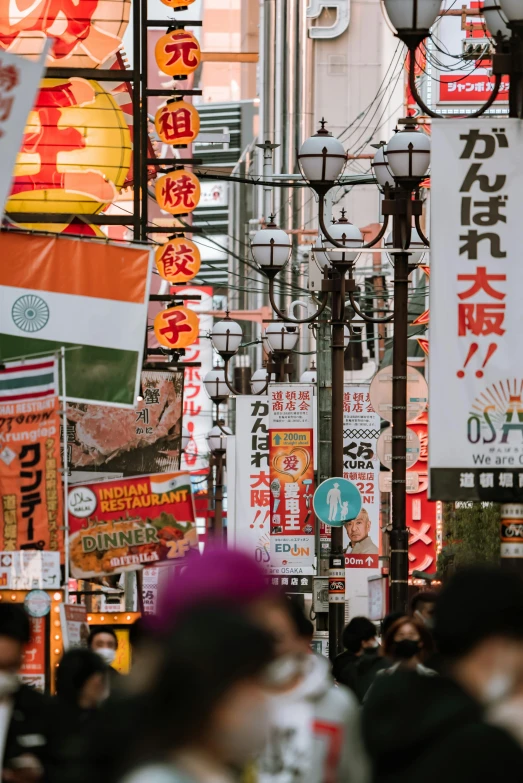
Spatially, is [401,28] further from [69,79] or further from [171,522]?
[69,79]

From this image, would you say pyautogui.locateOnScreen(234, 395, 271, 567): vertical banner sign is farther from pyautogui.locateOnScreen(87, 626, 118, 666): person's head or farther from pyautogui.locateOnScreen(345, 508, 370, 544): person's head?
pyautogui.locateOnScreen(87, 626, 118, 666): person's head

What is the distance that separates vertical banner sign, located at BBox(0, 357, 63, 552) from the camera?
14.1m

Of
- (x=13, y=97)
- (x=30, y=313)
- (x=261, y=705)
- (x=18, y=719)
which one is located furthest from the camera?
(x=30, y=313)

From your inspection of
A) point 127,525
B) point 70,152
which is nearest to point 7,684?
point 127,525

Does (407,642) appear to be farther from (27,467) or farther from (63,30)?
(63,30)

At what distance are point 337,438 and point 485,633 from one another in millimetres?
18416

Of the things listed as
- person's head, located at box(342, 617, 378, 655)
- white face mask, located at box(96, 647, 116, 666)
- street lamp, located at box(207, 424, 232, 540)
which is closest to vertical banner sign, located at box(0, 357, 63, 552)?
white face mask, located at box(96, 647, 116, 666)

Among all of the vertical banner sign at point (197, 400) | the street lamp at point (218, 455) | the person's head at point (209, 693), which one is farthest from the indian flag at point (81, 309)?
the vertical banner sign at point (197, 400)

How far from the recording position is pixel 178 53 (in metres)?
28.6

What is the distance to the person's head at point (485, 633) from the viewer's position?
4469 millimetres

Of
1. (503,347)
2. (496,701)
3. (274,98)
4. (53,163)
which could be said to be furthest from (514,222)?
(274,98)

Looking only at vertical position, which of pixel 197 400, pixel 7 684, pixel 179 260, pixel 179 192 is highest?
pixel 179 192

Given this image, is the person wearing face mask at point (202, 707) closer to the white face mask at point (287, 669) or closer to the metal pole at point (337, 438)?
the white face mask at point (287, 669)

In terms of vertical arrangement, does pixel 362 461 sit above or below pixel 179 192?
below
